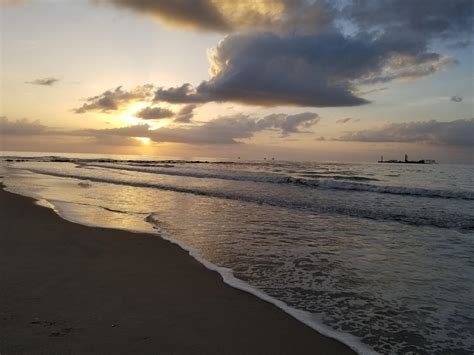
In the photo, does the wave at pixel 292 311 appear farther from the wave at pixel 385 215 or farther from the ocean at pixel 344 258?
the wave at pixel 385 215

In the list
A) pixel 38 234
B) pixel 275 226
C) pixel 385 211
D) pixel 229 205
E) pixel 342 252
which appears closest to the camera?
pixel 342 252

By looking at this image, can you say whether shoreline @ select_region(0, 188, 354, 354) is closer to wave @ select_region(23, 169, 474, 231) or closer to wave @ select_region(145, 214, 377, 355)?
wave @ select_region(145, 214, 377, 355)

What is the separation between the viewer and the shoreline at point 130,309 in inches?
144

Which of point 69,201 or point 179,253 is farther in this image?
point 69,201

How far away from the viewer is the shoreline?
366 cm

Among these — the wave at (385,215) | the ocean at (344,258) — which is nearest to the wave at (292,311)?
the ocean at (344,258)

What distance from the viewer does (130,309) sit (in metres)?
4.46

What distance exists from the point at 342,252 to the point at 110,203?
1104 cm

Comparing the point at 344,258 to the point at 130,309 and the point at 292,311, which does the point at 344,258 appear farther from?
the point at 130,309

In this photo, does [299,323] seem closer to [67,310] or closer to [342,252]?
[67,310]

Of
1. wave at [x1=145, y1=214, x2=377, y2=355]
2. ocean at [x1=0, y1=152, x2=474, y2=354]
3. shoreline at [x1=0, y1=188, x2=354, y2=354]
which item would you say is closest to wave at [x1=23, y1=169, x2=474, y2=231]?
ocean at [x1=0, y1=152, x2=474, y2=354]

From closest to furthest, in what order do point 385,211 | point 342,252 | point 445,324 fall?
point 445,324
point 342,252
point 385,211

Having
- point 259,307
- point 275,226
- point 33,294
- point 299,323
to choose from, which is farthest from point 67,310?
point 275,226

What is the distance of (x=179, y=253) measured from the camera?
302 inches
